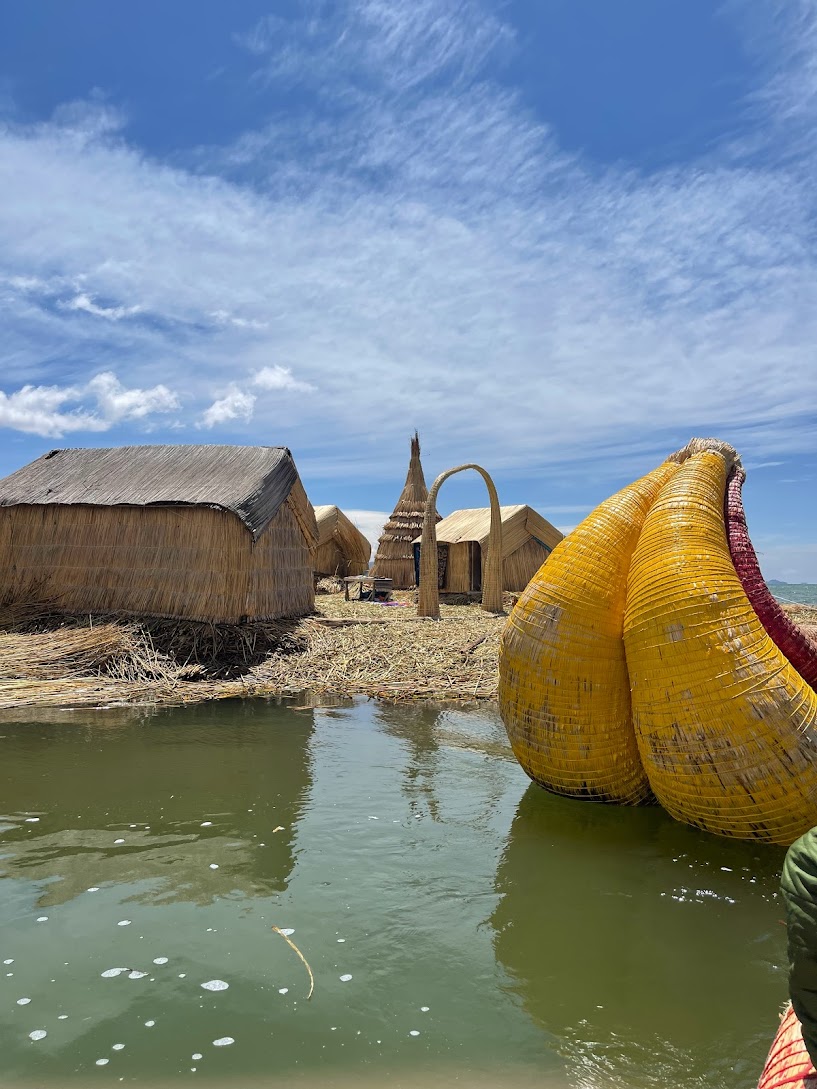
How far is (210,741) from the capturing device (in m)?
7.18

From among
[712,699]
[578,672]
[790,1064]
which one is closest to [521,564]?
[578,672]

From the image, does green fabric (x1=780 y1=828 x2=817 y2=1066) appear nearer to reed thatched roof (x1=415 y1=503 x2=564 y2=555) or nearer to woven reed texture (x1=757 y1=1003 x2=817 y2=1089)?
woven reed texture (x1=757 y1=1003 x2=817 y2=1089)

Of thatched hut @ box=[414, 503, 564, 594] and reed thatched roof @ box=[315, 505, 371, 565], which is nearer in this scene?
thatched hut @ box=[414, 503, 564, 594]

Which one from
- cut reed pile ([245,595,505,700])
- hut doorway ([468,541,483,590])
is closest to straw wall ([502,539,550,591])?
hut doorway ([468,541,483,590])

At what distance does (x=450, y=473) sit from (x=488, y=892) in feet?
38.5

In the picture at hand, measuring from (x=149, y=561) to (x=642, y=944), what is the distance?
394 inches

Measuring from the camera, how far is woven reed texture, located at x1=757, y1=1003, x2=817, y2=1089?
5.01 feet

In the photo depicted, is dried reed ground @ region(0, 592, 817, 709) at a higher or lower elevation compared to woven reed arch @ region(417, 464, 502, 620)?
lower

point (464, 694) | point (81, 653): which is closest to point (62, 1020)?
point (464, 694)

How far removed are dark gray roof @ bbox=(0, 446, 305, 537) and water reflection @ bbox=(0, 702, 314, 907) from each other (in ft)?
14.2

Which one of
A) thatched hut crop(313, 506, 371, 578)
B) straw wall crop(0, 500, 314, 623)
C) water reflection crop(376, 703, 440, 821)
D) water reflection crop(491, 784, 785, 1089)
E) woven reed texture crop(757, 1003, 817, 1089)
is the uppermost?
thatched hut crop(313, 506, 371, 578)

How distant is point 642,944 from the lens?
344cm

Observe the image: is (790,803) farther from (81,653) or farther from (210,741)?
(81,653)

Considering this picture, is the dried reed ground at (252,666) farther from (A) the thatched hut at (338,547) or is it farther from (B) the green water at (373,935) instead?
(A) the thatched hut at (338,547)
